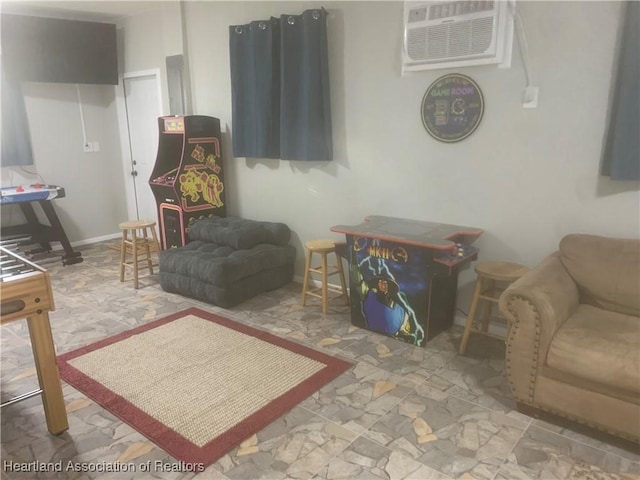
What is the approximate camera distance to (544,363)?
7.29 feet

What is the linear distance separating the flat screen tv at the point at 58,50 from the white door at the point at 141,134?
307 millimetres

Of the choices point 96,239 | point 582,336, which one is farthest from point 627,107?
point 96,239

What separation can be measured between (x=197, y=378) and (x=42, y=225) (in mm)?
3642

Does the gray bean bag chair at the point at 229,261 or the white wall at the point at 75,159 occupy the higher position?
the white wall at the point at 75,159

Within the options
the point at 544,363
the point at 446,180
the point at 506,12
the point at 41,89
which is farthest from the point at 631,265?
the point at 41,89

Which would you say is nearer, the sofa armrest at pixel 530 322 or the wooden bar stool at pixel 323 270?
the sofa armrest at pixel 530 322

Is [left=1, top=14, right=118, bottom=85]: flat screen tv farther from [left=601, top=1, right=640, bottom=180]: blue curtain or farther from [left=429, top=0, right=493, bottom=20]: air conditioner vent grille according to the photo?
[left=601, top=1, right=640, bottom=180]: blue curtain

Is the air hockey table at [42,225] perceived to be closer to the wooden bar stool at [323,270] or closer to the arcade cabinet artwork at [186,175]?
the arcade cabinet artwork at [186,175]

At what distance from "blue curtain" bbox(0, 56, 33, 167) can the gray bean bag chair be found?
2.36 meters

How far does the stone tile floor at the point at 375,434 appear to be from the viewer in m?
2.02

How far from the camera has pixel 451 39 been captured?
3000 millimetres

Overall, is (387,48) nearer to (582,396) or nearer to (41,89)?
(582,396)

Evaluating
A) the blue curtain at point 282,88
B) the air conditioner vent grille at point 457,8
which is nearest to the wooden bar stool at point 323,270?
the blue curtain at point 282,88

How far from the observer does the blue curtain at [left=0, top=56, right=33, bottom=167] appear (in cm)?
493
